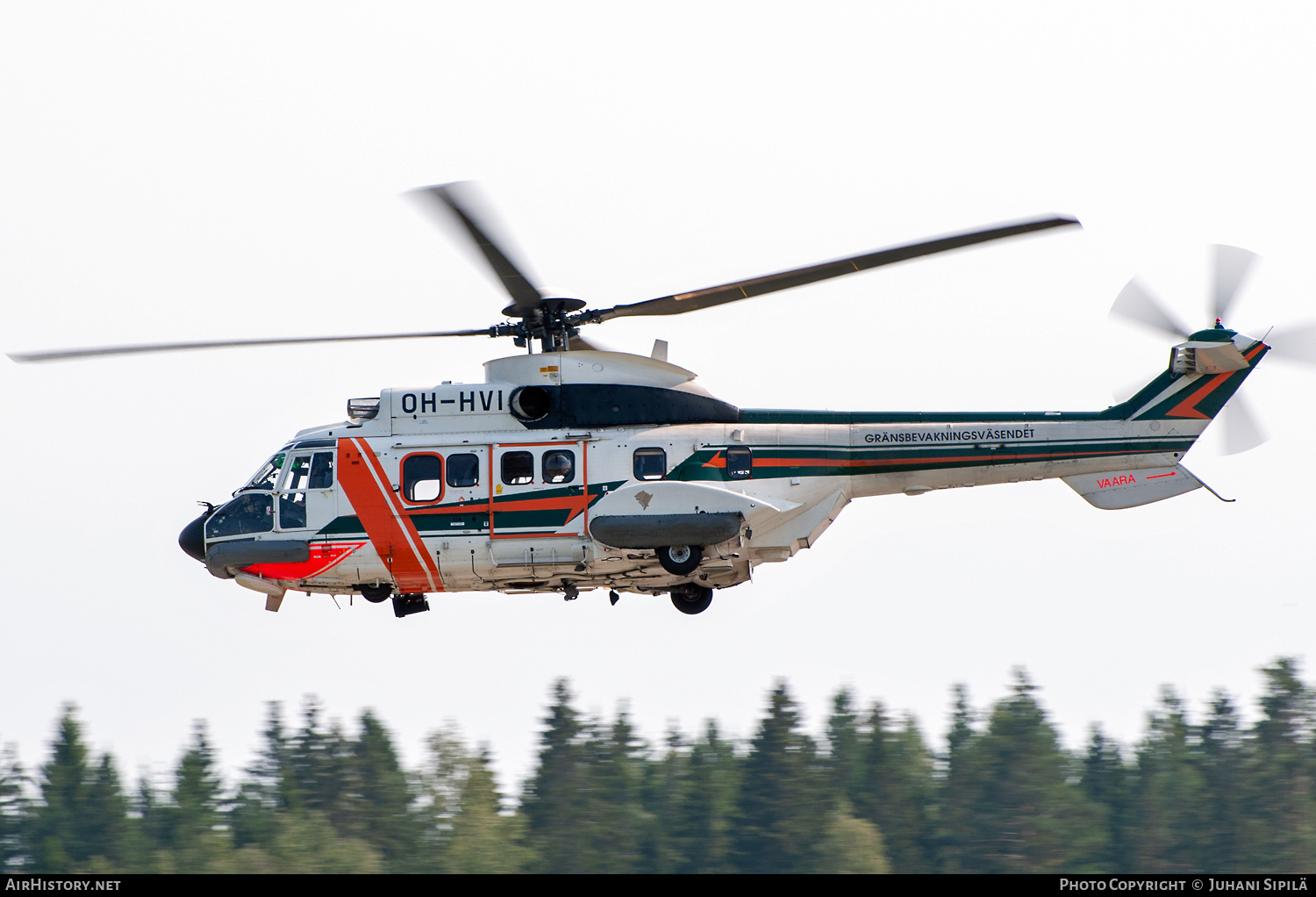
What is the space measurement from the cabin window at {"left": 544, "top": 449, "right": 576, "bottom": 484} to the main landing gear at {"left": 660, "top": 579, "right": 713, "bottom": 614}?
237 centimetres

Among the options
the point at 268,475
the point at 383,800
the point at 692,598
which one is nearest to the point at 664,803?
the point at 383,800

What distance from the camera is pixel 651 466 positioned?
19.5 meters

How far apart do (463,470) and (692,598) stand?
3.58 m

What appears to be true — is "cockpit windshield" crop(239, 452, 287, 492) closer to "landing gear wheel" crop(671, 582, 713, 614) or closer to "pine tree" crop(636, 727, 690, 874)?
"landing gear wheel" crop(671, 582, 713, 614)

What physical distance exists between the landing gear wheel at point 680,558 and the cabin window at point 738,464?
106 centimetres

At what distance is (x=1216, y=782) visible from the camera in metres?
58.6

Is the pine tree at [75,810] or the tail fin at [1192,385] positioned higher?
the tail fin at [1192,385]

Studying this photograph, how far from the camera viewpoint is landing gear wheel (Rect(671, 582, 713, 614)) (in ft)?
68.0

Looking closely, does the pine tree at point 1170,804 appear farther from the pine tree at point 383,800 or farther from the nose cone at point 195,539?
the nose cone at point 195,539

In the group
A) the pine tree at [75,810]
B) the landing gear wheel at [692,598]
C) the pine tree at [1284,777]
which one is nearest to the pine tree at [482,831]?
the pine tree at [75,810]

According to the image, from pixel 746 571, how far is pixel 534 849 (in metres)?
35.2

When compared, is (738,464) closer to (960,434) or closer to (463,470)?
(960,434)

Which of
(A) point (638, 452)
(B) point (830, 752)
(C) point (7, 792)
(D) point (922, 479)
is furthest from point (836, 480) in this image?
(C) point (7, 792)

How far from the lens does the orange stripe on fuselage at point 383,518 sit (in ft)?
65.0
